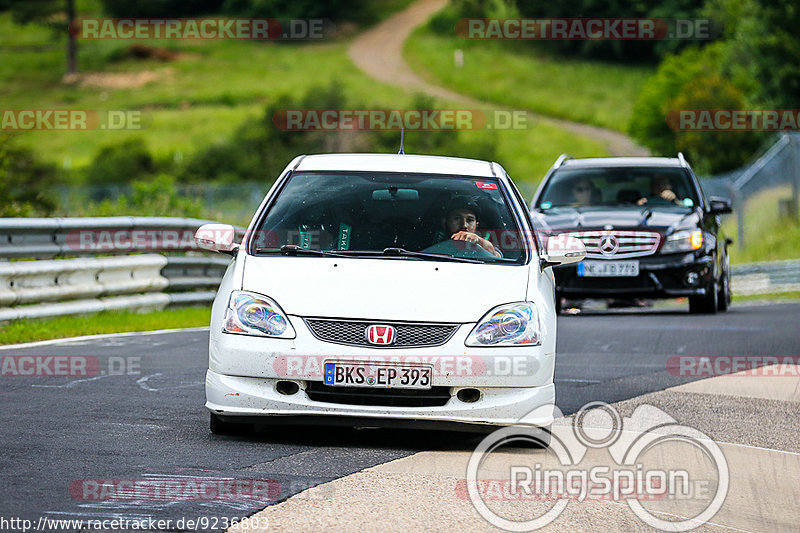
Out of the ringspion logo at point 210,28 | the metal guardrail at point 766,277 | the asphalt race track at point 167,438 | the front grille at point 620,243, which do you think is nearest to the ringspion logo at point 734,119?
the metal guardrail at point 766,277

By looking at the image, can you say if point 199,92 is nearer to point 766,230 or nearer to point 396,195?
point 766,230

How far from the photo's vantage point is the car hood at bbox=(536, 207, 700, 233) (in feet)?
52.0

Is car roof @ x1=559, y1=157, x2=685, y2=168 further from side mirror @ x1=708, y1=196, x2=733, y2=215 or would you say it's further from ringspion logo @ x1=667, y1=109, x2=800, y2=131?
ringspion logo @ x1=667, y1=109, x2=800, y2=131

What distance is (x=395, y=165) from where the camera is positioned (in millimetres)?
8688

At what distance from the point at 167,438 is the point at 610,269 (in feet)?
30.0

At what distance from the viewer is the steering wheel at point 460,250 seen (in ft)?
26.6

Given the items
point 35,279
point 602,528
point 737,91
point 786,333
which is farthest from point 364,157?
point 737,91

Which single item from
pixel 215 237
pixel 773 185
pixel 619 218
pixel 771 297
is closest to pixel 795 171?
pixel 773 185

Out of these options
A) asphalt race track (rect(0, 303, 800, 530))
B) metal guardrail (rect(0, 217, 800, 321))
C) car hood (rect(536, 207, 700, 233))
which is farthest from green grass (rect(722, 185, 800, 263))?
asphalt race track (rect(0, 303, 800, 530))

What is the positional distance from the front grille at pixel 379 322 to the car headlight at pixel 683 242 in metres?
9.03

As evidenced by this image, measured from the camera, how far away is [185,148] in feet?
251

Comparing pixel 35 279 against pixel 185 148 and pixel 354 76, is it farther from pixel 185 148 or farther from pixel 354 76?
pixel 354 76

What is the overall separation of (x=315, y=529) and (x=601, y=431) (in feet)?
9.47

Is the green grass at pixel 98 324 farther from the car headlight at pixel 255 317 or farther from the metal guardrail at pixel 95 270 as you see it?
the car headlight at pixel 255 317
